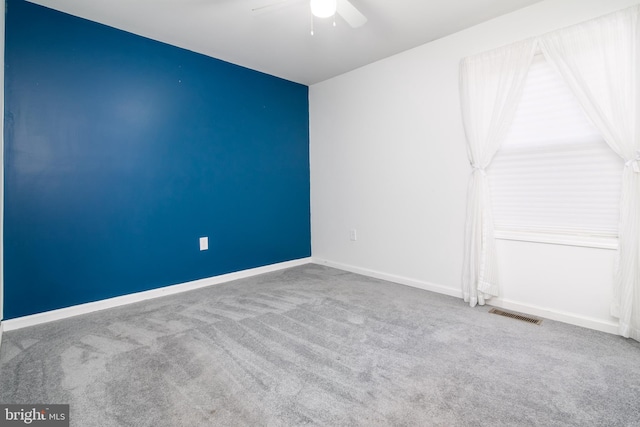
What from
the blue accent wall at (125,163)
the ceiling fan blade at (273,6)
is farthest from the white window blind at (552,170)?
the blue accent wall at (125,163)

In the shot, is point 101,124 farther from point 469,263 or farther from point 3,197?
point 469,263

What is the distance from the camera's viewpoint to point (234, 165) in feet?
11.4

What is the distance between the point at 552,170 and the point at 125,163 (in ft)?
11.2

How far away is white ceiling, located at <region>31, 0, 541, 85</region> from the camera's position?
2.33m

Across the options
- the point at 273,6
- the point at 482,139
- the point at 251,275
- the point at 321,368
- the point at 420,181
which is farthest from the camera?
the point at 251,275

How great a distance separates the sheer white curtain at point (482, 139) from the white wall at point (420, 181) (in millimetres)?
107

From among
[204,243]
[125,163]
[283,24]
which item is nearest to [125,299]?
[204,243]

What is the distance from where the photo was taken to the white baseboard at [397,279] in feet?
9.60

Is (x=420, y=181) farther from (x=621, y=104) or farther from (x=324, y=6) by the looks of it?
(x=324, y=6)

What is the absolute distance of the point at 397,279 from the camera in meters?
3.33

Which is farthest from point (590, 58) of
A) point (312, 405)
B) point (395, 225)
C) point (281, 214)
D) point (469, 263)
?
point (281, 214)

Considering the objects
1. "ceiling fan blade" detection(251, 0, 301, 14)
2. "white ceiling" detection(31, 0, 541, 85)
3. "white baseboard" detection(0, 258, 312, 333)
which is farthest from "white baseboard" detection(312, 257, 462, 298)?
"ceiling fan blade" detection(251, 0, 301, 14)

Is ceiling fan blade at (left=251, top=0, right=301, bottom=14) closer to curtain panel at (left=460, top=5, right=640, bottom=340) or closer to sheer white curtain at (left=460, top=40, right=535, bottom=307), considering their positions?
sheer white curtain at (left=460, top=40, right=535, bottom=307)

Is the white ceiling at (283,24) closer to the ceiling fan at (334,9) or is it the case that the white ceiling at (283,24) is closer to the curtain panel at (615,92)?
the ceiling fan at (334,9)
